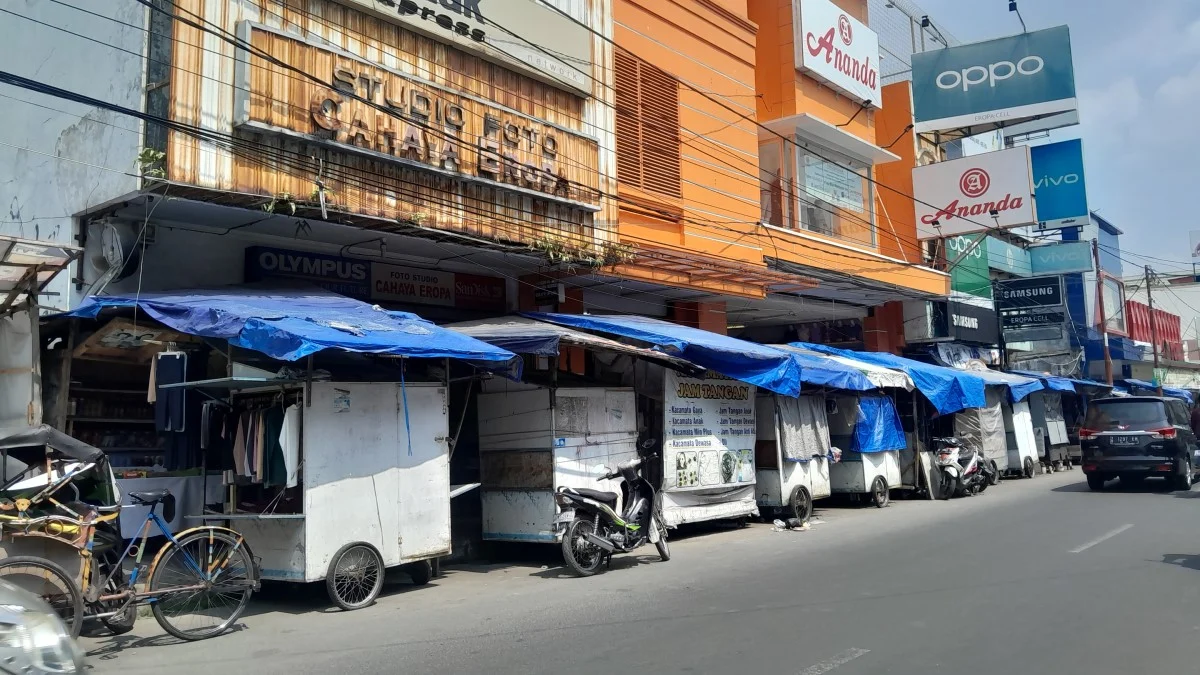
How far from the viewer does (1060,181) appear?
28.7 metres

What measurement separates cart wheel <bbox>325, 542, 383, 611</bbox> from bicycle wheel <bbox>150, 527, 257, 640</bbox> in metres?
1.03

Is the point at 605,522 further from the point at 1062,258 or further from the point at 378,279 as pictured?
the point at 1062,258

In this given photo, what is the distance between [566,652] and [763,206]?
14.8 meters

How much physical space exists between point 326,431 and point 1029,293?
88.0ft

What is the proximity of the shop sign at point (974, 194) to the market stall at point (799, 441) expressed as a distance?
380 inches

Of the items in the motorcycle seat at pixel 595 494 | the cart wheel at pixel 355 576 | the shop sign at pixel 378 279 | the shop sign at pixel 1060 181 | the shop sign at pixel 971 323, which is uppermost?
the shop sign at pixel 1060 181

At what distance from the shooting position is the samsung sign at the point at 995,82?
79.6ft

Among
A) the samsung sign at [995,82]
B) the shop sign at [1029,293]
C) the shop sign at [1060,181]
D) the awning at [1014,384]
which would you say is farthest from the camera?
the shop sign at [1029,293]

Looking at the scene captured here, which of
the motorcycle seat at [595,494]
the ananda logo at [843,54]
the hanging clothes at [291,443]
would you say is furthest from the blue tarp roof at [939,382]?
the hanging clothes at [291,443]

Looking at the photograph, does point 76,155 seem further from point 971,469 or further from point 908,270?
point 908,270

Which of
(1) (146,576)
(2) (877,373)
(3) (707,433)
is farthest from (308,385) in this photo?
(2) (877,373)

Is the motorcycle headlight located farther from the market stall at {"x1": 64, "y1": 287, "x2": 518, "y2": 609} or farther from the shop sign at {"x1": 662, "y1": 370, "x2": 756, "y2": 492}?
the shop sign at {"x1": 662, "y1": 370, "x2": 756, "y2": 492}

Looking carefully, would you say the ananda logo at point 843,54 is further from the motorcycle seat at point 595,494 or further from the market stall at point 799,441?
the motorcycle seat at point 595,494

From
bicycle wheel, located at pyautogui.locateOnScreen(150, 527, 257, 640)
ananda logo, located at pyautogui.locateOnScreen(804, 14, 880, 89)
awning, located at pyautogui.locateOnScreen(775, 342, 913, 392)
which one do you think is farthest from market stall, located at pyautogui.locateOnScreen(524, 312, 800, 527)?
ananda logo, located at pyautogui.locateOnScreen(804, 14, 880, 89)
